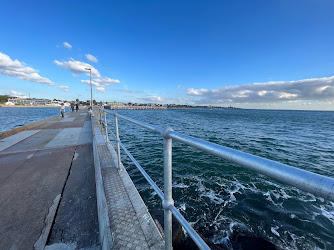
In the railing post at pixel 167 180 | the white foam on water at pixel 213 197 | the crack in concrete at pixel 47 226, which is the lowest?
the white foam on water at pixel 213 197

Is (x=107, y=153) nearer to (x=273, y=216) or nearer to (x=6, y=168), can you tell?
(x=6, y=168)

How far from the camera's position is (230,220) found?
4062 millimetres

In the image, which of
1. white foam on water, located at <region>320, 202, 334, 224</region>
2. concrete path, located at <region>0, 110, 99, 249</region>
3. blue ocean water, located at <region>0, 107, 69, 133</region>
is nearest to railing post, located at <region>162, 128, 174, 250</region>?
concrete path, located at <region>0, 110, 99, 249</region>

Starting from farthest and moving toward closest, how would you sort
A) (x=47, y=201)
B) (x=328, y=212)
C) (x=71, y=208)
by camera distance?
(x=328, y=212) → (x=47, y=201) → (x=71, y=208)

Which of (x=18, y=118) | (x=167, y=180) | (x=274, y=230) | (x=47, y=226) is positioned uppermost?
(x=167, y=180)

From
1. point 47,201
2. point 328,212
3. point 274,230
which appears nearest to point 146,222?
point 47,201

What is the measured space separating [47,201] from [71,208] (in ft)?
1.59

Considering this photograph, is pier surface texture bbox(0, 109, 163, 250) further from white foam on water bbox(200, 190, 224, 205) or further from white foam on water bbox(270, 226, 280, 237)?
white foam on water bbox(270, 226, 280, 237)

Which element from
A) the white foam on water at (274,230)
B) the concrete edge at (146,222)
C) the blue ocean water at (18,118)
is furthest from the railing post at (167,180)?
the blue ocean water at (18,118)

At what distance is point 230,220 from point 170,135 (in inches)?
166

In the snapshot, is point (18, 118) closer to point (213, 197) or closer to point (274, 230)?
point (213, 197)

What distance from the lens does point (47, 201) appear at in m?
2.38

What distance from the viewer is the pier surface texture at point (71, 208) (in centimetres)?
170

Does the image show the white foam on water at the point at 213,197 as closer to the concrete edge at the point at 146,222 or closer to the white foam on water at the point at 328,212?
the white foam on water at the point at 328,212
